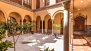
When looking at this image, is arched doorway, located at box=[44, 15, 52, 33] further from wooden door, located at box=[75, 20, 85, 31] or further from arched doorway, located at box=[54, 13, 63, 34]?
wooden door, located at box=[75, 20, 85, 31]

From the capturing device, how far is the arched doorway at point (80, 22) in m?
15.2

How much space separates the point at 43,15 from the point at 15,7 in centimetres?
560

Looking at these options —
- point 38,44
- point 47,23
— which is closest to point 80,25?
point 47,23

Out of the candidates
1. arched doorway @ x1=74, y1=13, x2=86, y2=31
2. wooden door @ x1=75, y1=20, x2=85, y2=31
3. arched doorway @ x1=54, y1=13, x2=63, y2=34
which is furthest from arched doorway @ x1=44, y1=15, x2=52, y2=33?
wooden door @ x1=75, y1=20, x2=85, y2=31

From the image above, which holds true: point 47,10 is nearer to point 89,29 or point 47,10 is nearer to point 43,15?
point 43,15

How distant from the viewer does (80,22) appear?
1559 cm

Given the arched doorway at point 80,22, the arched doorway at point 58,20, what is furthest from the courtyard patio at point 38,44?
the arched doorway at point 58,20

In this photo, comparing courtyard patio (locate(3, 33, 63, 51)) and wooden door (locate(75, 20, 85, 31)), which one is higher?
wooden door (locate(75, 20, 85, 31))

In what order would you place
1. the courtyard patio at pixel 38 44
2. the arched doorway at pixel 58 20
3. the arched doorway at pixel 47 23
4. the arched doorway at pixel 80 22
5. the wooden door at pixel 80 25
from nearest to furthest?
the courtyard patio at pixel 38 44
the arched doorway at pixel 80 22
the wooden door at pixel 80 25
the arched doorway at pixel 58 20
the arched doorway at pixel 47 23

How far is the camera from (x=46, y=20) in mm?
19797

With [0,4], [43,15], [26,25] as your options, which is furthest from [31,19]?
[26,25]

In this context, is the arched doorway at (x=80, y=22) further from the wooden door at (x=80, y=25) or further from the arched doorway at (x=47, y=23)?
the arched doorway at (x=47, y=23)

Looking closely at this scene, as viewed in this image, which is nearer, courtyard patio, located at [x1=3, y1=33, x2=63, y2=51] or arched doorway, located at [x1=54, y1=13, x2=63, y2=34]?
courtyard patio, located at [x1=3, y1=33, x2=63, y2=51]

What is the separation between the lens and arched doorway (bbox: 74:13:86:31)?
15203 mm
